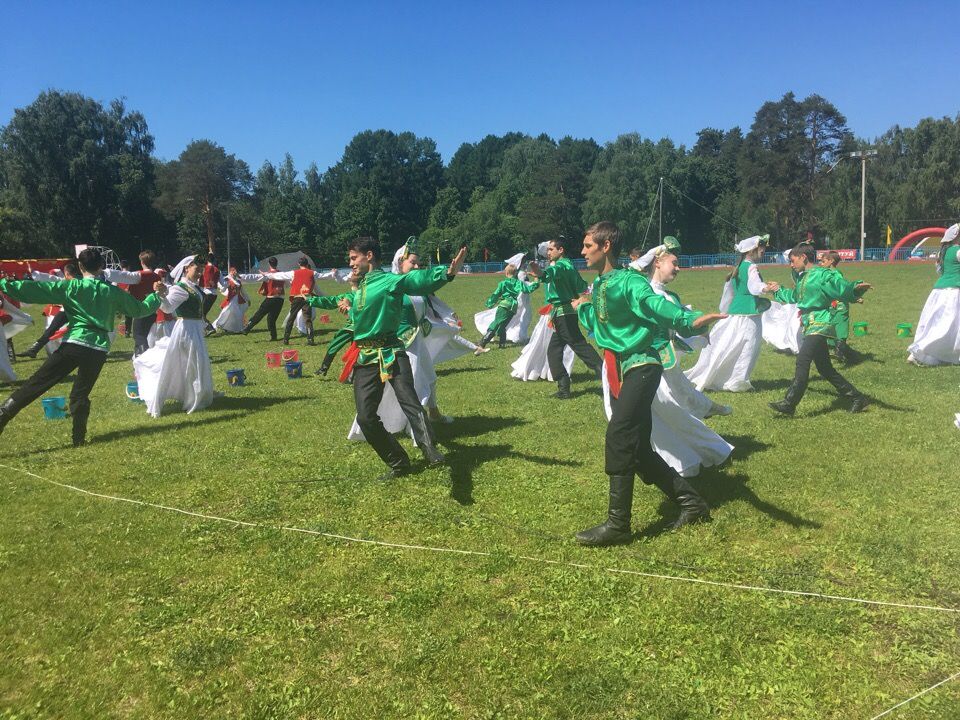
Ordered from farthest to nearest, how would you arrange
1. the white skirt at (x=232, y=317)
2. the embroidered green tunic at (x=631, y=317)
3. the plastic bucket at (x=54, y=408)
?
the white skirt at (x=232, y=317)
the plastic bucket at (x=54, y=408)
the embroidered green tunic at (x=631, y=317)

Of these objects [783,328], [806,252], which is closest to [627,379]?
[806,252]

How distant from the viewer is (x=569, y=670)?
351cm

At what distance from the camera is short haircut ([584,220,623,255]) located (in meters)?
5.16

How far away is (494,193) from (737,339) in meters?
77.4

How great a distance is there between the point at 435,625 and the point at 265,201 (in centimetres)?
9939

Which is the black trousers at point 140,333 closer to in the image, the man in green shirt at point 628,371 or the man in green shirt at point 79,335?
the man in green shirt at point 79,335

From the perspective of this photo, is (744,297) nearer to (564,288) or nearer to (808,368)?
(808,368)

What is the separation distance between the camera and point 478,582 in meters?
4.44

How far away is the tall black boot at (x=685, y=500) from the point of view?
517cm

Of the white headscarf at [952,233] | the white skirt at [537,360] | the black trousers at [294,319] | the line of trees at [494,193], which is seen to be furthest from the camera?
the line of trees at [494,193]

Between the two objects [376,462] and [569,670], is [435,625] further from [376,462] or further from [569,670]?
[376,462]

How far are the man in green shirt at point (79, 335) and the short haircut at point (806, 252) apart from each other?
339 inches

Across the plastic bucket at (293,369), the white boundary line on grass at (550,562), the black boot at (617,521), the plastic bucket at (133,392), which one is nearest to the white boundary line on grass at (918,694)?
the white boundary line on grass at (550,562)

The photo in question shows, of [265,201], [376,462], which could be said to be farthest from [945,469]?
[265,201]
